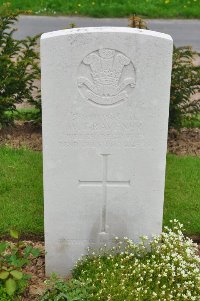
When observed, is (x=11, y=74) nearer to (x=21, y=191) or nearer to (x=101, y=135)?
(x=21, y=191)

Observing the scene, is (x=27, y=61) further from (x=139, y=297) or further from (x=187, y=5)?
(x=187, y=5)

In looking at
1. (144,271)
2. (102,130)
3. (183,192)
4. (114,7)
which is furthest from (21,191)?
(114,7)

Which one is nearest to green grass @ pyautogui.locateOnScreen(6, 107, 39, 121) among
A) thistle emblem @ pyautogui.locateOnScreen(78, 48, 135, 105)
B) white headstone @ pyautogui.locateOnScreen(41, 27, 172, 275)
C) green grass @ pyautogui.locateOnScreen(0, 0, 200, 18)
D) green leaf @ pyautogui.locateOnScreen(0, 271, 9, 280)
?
white headstone @ pyautogui.locateOnScreen(41, 27, 172, 275)

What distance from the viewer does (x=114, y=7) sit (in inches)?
560

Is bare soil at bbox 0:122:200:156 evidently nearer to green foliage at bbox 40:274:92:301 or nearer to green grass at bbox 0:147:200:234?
green grass at bbox 0:147:200:234

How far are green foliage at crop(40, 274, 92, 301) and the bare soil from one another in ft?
9.35

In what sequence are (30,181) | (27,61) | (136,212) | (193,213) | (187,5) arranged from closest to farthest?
(136,212) → (193,213) → (30,181) → (27,61) → (187,5)

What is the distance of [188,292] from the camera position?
3.68m

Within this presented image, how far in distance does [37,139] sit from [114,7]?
335 inches

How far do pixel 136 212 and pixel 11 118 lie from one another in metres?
3.01

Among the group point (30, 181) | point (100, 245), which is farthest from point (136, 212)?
point (30, 181)

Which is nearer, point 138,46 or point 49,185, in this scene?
point 138,46

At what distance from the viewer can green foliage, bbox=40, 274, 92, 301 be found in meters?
3.53

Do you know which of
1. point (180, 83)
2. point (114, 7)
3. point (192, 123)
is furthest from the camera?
point (114, 7)
